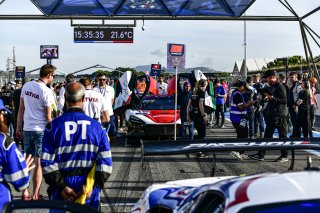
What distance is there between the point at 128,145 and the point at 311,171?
10.9 m

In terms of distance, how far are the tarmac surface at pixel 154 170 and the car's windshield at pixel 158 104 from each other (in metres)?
2.08

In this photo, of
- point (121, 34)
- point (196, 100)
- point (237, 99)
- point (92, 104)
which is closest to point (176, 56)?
point (121, 34)

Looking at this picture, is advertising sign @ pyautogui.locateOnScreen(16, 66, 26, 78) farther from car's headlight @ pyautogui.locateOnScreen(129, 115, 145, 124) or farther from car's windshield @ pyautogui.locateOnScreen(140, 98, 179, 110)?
car's headlight @ pyautogui.locateOnScreen(129, 115, 145, 124)

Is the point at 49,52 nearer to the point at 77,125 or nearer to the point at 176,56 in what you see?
the point at 176,56

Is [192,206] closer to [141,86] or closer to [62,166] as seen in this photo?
[62,166]

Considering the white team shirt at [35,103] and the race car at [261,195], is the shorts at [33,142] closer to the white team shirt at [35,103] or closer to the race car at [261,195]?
the white team shirt at [35,103]

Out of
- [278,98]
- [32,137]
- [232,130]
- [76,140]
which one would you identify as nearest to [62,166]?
[76,140]

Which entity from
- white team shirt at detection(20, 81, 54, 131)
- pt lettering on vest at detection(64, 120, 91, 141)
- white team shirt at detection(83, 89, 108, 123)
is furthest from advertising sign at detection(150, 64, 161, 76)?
pt lettering on vest at detection(64, 120, 91, 141)

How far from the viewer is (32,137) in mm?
7301

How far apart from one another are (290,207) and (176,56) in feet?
42.7

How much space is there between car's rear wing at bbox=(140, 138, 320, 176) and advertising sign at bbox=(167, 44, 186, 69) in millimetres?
10361

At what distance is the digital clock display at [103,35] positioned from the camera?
1382 cm

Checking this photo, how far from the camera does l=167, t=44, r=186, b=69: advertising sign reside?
15.6 metres

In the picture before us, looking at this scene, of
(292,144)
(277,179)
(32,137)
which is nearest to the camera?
(277,179)
